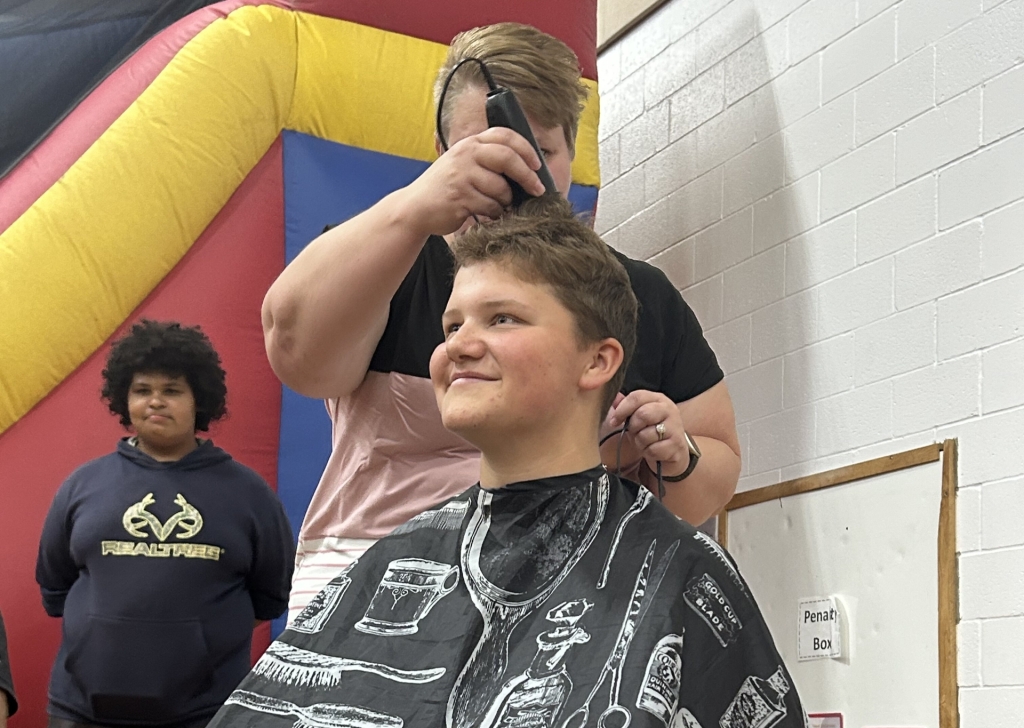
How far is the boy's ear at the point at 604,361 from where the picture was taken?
4.02 ft

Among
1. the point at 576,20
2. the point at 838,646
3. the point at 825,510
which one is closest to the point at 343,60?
the point at 576,20

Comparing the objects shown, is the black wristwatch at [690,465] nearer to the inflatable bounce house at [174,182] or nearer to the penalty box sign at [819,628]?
the penalty box sign at [819,628]

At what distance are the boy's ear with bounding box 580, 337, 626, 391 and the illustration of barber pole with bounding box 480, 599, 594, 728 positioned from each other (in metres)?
0.22

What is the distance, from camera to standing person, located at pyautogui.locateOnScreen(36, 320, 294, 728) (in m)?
2.37

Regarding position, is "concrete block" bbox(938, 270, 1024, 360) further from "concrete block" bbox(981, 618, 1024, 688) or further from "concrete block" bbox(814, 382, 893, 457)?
"concrete block" bbox(981, 618, 1024, 688)

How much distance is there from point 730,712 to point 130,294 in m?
2.23

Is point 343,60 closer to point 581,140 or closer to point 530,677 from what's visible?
point 581,140

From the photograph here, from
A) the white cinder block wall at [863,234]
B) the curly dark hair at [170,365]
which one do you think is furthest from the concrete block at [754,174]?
the curly dark hair at [170,365]

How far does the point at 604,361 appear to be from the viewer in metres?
1.24

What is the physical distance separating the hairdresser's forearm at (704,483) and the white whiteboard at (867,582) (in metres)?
1.27

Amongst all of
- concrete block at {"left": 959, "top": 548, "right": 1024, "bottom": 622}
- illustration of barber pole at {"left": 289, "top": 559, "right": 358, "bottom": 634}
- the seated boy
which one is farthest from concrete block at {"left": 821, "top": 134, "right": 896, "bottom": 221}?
illustration of barber pole at {"left": 289, "top": 559, "right": 358, "bottom": 634}

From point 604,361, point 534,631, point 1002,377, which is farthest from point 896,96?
point 534,631

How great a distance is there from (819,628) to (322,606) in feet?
6.00

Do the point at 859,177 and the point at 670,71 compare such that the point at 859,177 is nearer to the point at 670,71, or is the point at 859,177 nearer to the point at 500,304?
the point at 670,71
